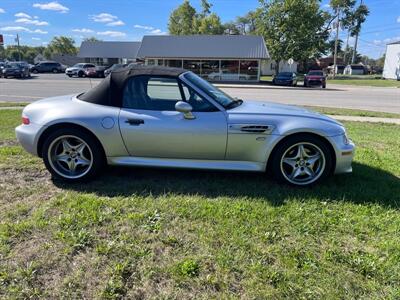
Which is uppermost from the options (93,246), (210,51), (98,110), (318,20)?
(318,20)

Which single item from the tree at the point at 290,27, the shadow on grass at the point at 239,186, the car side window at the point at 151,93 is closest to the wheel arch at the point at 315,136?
the shadow on grass at the point at 239,186

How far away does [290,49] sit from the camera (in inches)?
1809

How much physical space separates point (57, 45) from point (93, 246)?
4733 inches

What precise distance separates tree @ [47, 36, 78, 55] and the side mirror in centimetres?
11609

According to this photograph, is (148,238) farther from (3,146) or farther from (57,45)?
(57,45)

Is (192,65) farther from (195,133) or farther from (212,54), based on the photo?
(195,133)

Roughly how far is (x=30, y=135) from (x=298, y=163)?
3390 millimetres

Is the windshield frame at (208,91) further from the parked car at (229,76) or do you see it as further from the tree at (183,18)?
the tree at (183,18)

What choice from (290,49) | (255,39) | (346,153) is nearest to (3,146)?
(346,153)

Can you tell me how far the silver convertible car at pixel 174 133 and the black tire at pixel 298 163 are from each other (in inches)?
0.5

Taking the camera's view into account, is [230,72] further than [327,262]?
Yes

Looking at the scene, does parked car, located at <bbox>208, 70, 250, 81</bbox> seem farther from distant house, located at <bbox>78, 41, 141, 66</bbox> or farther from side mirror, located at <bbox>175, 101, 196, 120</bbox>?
side mirror, located at <bbox>175, 101, 196, 120</bbox>

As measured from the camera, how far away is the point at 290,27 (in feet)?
151

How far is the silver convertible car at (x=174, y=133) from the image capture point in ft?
12.8
